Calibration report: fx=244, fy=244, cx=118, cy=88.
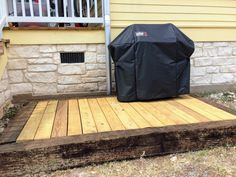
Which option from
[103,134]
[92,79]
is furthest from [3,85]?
[103,134]

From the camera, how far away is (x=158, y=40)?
10.6ft

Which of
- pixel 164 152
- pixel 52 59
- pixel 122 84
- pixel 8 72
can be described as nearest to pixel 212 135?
pixel 164 152

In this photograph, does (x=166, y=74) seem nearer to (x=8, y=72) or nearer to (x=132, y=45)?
(x=132, y=45)

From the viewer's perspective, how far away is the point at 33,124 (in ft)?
8.07

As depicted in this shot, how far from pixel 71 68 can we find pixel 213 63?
243 cm

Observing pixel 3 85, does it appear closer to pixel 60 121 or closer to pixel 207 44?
pixel 60 121

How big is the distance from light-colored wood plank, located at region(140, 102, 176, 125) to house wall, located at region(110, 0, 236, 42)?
1.32 metres

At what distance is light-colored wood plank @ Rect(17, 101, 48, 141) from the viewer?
6.99 feet

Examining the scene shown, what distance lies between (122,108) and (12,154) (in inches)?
56.7

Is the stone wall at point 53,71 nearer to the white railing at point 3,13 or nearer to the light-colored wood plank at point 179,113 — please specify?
the white railing at point 3,13

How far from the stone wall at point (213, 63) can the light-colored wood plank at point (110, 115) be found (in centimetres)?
175

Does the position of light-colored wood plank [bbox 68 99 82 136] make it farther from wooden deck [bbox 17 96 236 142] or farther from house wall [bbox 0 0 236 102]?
house wall [bbox 0 0 236 102]

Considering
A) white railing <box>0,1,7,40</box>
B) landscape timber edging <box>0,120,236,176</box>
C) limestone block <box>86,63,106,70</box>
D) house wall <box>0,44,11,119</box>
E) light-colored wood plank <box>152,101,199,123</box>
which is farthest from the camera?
limestone block <box>86,63,106,70</box>

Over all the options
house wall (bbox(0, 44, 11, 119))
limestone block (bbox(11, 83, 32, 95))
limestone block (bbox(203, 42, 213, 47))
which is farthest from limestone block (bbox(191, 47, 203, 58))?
house wall (bbox(0, 44, 11, 119))
